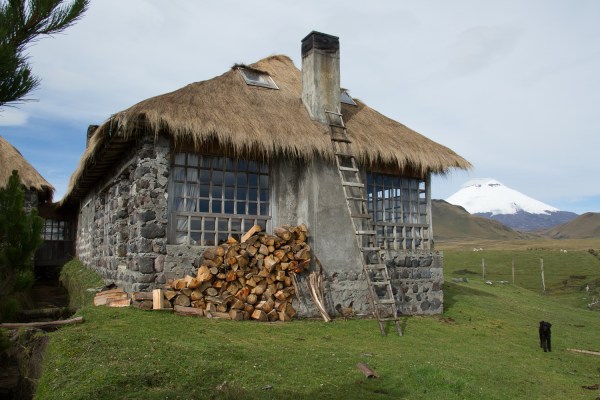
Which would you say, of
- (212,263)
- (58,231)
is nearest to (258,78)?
(212,263)

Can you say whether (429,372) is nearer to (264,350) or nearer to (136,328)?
(264,350)

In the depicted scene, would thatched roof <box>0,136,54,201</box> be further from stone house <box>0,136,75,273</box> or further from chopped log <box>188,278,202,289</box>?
chopped log <box>188,278,202,289</box>

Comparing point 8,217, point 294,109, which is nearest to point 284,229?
point 294,109

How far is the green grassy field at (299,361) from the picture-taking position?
5.27m

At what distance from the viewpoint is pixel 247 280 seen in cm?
927

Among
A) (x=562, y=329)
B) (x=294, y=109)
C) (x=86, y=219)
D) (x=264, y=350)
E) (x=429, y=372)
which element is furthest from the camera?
(x=86, y=219)

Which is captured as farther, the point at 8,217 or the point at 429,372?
the point at 429,372

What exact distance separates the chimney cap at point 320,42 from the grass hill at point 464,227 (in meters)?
120

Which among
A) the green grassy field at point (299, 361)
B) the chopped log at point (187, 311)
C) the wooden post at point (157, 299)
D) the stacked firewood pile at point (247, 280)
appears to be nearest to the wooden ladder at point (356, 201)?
the green grassy field at point (299, 361)

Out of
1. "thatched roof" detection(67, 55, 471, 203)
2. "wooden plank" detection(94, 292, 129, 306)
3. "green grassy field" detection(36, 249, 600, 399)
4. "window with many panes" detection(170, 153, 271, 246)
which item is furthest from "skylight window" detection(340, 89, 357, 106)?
"wooden plank" detection(94, 292, 129, 306)

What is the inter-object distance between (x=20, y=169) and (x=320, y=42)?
1220 cm

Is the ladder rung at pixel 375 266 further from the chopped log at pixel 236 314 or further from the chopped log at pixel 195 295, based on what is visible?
the chopped log at pixel 195 295

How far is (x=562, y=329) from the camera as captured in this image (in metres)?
12.3

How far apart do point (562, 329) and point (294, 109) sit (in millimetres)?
8324
